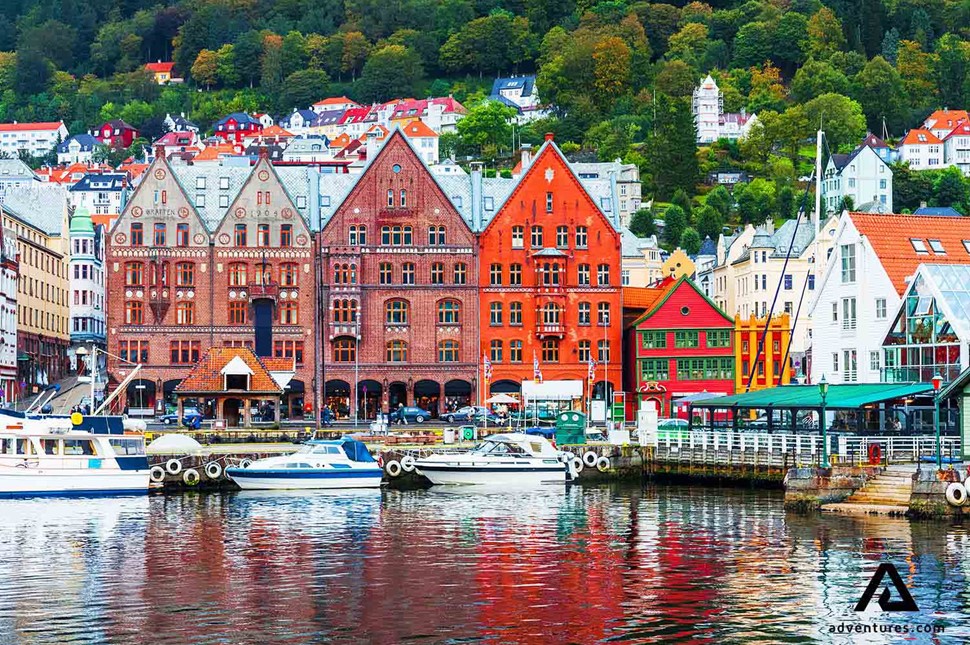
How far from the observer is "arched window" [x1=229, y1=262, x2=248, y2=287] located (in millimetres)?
110062

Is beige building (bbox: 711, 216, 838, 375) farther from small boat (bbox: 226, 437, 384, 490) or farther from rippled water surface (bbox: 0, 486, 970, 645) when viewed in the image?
rippled water surface (bbox: 0, 486, 970, 645)

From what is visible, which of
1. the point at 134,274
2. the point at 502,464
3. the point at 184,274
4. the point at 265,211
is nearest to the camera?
the point at 502,464

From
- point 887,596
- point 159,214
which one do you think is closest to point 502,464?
point 887,596

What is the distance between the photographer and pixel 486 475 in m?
76.6

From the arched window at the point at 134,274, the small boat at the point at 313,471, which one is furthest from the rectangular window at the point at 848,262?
the arched window at the point at 134,274

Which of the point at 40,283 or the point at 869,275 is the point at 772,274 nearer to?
the point at 869,275

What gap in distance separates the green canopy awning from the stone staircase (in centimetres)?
659

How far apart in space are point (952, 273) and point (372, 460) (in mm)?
27480

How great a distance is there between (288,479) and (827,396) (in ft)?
79.0

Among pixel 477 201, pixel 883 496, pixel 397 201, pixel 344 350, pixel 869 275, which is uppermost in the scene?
pixel 477 201

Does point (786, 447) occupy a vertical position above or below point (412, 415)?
below

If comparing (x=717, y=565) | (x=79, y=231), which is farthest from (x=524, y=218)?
(x=717, y=565)

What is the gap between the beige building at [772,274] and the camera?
127062 millimetres

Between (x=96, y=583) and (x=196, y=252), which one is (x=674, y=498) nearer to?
(x=96, y=583)
